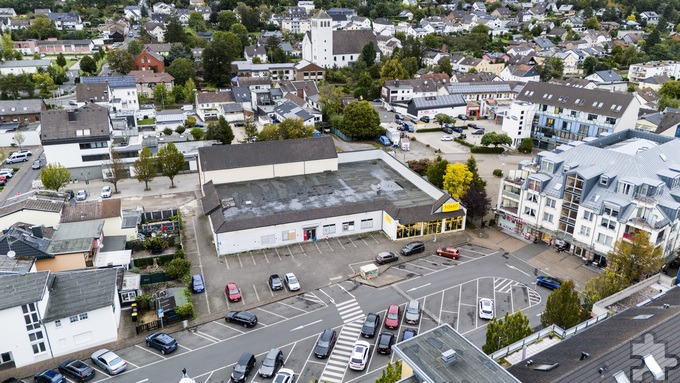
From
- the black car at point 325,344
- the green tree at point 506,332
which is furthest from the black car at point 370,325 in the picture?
the green tree at point 506,332

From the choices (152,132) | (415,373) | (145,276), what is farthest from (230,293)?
(152,132)

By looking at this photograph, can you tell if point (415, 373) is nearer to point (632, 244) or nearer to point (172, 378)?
point (172, 378)

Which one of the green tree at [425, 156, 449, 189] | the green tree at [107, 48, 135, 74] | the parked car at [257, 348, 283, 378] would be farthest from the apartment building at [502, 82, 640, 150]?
the green tree at [107, 48, 135, 74]

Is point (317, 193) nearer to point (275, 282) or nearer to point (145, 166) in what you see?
point (275, 282)

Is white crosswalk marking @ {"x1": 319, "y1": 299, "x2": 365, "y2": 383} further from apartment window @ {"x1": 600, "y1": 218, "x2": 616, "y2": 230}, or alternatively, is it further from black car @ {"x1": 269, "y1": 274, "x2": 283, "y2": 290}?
apartment window @ {"x1": 600, "y1": 218, "x2": 616, "y2": 230}

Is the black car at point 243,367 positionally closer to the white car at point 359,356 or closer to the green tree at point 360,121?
the white car at point 359,356

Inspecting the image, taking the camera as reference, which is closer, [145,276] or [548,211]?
[145,276]

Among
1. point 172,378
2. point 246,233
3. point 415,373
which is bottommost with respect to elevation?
point 172,378
